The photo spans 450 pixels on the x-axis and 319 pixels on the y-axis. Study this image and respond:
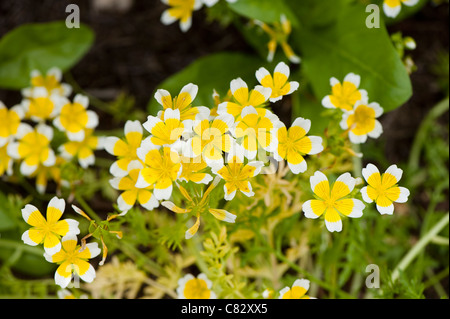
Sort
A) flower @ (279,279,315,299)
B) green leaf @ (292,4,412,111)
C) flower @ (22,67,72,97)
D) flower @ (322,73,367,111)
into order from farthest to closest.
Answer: flower @ (22,67,72,97), green leaf @ (292,4,412,111), flower @ (322,73,367,111), flower @ (279,279,315,299)

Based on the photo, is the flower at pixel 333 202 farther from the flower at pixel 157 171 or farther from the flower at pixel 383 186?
the flower at pixel 157 171

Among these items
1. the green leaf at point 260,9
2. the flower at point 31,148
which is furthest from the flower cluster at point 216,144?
the flower at point 31,148

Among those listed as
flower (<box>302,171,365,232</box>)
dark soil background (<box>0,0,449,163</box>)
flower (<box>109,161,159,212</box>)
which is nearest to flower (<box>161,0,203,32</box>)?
dark soil background (<box>0,0,449,163</box>)

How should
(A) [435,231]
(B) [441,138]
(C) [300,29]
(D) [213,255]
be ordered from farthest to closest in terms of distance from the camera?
(B) [441,138], (C) [300,29], (A) [435,231], (D) [213,255]

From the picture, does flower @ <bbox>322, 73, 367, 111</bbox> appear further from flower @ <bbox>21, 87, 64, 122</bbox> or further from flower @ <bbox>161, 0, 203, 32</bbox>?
flower @ <bbox>21, 87, 64, 122</bbox>

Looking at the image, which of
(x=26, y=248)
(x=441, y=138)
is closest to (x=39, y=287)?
(x=26, y=248)

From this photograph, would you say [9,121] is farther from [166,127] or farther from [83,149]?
[166,127]

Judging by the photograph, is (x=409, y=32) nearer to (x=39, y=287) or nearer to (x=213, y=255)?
(x=213, y=255)
